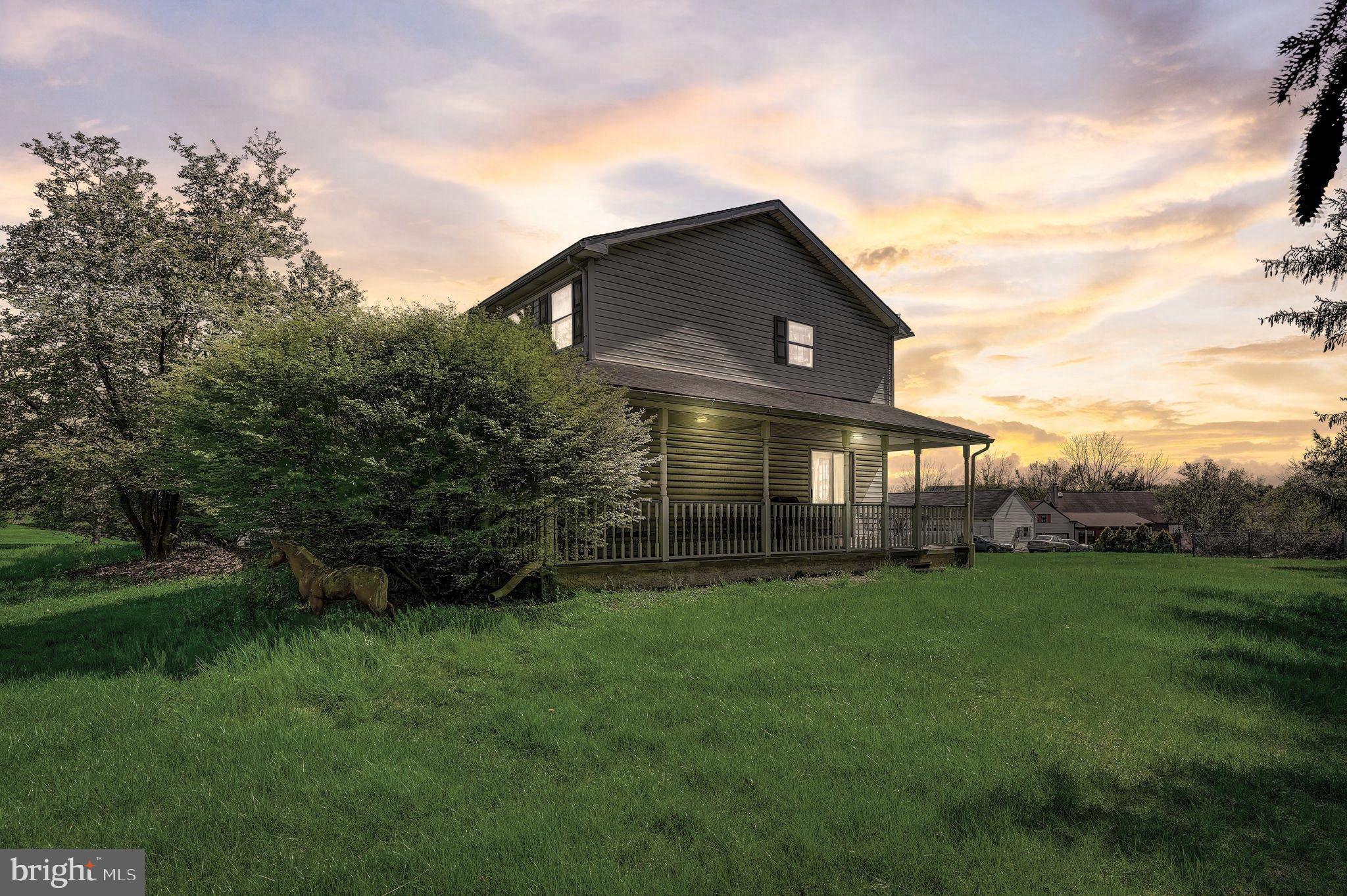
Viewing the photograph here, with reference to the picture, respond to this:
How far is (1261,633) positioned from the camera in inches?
403

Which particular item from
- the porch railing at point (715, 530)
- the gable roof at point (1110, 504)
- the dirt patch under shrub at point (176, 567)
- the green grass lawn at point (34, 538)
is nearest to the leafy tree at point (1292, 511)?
the gable roof at point (1110, 504)

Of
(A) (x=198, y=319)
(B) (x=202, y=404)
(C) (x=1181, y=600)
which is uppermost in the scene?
(A) (x=198, y=319)

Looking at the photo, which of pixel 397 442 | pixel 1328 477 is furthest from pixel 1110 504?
pixel 397 442

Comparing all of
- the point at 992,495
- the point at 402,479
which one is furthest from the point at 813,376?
the point at 992,495

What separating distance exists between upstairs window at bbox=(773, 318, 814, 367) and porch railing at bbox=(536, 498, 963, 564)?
4.42 m

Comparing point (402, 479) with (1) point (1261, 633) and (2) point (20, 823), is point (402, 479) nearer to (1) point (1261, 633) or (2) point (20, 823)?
(2) point (20, 823)

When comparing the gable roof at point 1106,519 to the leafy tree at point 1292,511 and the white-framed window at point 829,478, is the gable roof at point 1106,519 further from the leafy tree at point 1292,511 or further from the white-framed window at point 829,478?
the white-framed window at point 829,478

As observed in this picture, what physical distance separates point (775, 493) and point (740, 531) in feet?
12.5

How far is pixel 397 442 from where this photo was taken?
9.63m

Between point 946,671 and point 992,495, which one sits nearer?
point 946,671

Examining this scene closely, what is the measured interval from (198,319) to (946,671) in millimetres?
21075

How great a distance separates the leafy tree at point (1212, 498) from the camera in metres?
63.5

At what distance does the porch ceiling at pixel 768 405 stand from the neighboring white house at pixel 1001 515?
43653mm

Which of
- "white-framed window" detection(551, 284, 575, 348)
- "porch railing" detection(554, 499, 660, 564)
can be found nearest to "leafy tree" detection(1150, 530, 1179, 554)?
"porch railing" detection(554, 499, 660, 564)
